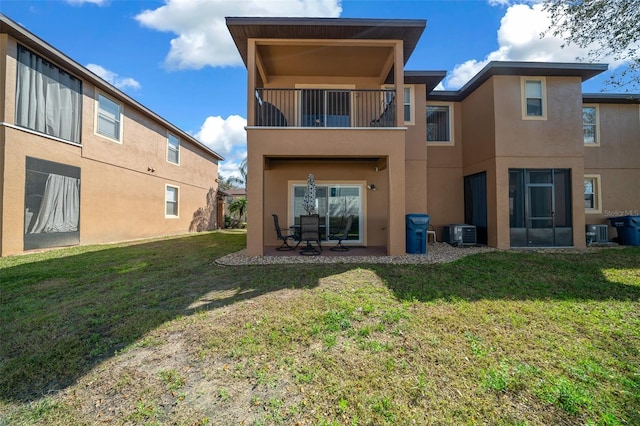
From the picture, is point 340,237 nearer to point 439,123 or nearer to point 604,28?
point 439,123

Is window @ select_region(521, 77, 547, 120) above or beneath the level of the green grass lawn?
above

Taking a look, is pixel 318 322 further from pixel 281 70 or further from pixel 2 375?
pixel 281 70

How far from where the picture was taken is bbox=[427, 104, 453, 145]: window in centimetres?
1118

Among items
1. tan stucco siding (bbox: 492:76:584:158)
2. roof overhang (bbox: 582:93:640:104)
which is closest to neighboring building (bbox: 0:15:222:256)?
tan stucco siding (bbox: 492:76:584:158)

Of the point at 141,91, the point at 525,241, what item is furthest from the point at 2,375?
the point at 141,91

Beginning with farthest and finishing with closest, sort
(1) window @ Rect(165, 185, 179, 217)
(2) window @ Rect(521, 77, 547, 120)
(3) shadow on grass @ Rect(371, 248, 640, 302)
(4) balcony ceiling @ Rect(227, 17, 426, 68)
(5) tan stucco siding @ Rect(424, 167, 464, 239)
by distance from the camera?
(1) window @ Rect(165, 185, 179, 217)
(5) tan stucco siding @ Rect(424, 167, 464, 239)
(2) window @ Rect(521, 77, 547, 120)
(4) balcony ceiling @ Rect(227, 17, 426, 68)
(3) shadow on grass @ Rect(371, 248, 640, 302)

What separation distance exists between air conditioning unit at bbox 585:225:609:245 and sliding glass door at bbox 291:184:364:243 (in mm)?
8379

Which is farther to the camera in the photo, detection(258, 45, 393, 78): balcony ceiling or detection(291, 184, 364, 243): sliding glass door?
detection(291, 184, 364, 243): sliding glass door

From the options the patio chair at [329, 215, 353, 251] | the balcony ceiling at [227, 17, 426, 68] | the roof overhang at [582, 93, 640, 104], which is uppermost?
the balcony ceiling at [227, 17, 426, 68]

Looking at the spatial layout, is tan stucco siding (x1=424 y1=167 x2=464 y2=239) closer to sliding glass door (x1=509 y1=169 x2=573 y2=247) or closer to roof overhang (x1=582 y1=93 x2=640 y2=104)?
sliding glass door (x1=509 y1=169 x2=573 y2=247)

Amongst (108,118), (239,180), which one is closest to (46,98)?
(108,118)

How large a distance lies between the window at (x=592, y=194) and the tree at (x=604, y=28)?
467 centimetres

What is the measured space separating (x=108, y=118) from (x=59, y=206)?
422cm

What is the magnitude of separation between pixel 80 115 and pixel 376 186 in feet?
36.0
